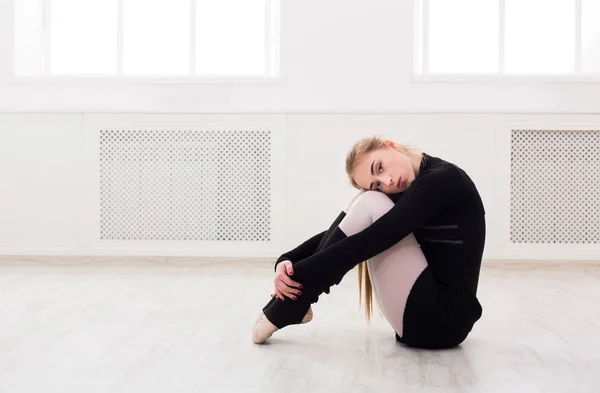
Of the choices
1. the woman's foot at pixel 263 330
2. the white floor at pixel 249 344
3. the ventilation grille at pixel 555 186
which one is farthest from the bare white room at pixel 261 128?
the woman's foot at pixel 263 330

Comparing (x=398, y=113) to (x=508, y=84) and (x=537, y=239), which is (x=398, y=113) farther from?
(x=537, y=239)

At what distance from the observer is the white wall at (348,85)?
3.89 metres

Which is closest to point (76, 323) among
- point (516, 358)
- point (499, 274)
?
point (516, 358)

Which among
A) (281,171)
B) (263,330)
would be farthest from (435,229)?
(281,171)

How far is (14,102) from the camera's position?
4027 mm

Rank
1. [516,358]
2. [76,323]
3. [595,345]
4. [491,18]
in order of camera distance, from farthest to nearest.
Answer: [491,18] → [76,323] → [595,345] → [516,358]

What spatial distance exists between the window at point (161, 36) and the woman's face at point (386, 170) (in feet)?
8.01

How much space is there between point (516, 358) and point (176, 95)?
2663mm

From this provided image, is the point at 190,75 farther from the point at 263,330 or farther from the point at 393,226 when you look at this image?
the point at 393,226

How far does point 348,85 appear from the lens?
155 inches

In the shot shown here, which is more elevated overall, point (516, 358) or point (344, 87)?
point (344, 87)

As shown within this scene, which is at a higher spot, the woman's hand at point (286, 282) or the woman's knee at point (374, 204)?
the woman's knee at point (374, 204)

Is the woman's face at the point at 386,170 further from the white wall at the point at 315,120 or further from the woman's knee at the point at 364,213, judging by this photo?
the white wall at the point at 315,120

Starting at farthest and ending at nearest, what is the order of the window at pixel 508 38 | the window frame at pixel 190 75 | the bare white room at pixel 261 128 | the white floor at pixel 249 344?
the window at pixel 508 38, the window frame at pixel 190 75, the bare white room at pixel 261 128, the white floor at pixel 249 344
